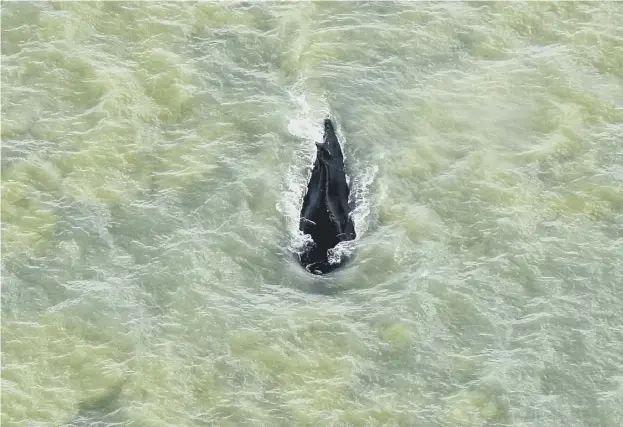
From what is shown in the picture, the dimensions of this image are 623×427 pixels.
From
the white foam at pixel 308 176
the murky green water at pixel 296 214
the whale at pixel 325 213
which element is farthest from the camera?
the white foam at pixel 308 176

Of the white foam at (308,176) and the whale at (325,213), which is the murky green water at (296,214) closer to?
the white foam at (308,176)

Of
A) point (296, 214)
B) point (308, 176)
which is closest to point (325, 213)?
point (296, 214)

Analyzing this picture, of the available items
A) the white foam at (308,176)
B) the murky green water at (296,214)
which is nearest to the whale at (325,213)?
the white foam at (308,176)

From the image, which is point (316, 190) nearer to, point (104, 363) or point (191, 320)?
point (191, 320)

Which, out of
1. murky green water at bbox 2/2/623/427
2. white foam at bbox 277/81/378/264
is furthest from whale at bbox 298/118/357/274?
murky green water at bbox 2/2/623/427

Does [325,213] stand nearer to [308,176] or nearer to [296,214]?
[296,214]

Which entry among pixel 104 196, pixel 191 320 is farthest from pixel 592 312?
pixel 104 196
